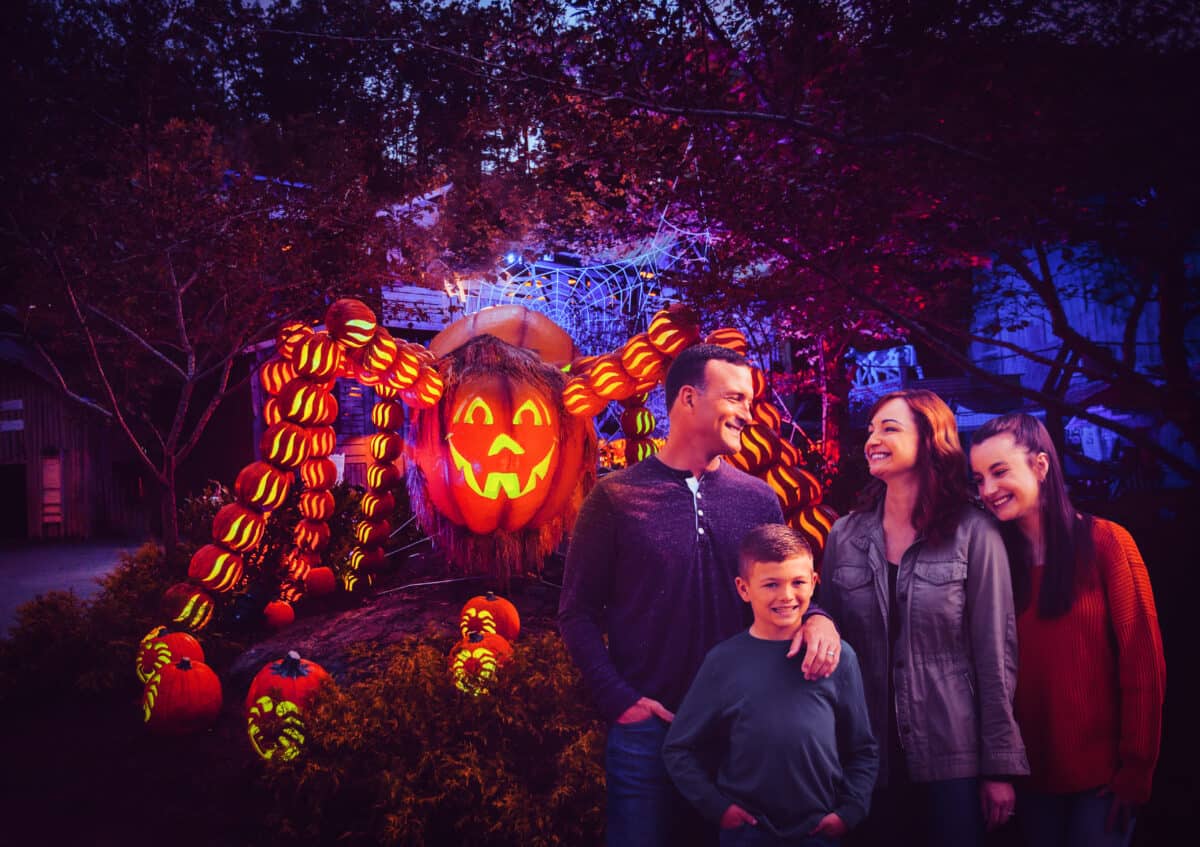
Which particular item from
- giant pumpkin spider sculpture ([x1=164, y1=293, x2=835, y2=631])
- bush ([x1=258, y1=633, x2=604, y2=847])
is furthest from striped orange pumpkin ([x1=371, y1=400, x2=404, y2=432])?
bush ([x1=258, y1=633, x2=604, y2=847])

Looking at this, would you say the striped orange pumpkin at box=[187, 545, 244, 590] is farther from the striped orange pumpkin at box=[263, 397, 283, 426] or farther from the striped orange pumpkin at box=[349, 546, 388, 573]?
the striped orange pumpkin at box=[349, 546, 388, 573]

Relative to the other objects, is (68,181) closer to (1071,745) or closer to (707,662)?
(707,662)

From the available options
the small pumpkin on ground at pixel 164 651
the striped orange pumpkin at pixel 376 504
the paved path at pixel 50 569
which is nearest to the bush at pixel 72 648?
the small pumpkin on ground at pixel 164 651

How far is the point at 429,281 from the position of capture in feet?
36.0

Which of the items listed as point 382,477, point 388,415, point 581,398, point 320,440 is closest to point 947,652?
point 581,398

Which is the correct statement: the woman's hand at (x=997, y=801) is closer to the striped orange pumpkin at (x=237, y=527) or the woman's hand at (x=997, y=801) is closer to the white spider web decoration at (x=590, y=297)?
the striped orange pumpkin at (x=237, y=527)

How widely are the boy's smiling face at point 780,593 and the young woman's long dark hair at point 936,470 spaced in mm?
522

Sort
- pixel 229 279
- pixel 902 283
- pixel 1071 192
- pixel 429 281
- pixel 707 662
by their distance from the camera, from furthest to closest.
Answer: pixel 429 281
pixel 229 279
pixel 902 283
pixel 1071 192
pixel 707 662

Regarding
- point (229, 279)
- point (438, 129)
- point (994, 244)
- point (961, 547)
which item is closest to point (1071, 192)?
point (994, 244)

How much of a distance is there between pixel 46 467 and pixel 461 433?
57.9ft

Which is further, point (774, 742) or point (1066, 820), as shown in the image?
point (1066, 820)

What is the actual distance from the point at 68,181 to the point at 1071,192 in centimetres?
895

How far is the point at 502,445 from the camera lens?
19.1ft

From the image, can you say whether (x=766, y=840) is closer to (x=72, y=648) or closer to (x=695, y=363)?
(x=695, y=363)
